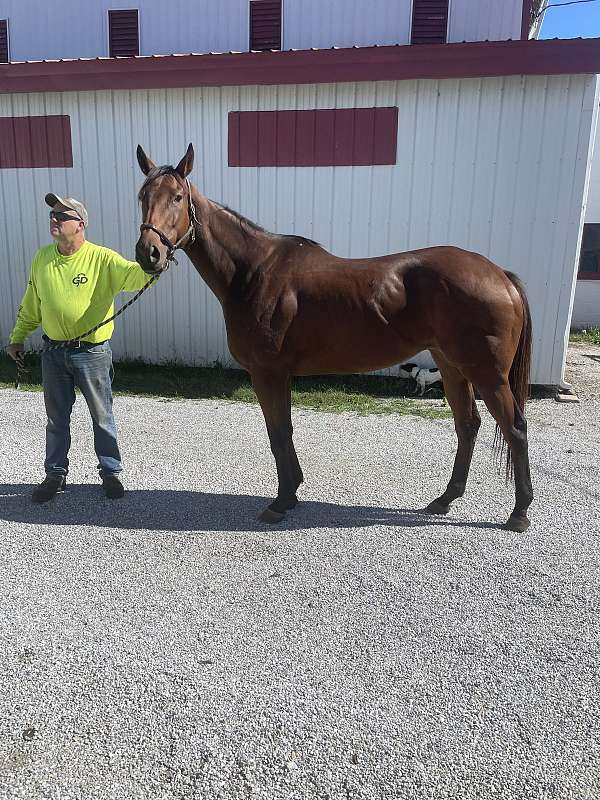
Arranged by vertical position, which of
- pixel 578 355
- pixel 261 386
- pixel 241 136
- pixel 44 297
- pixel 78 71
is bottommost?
pixel 578 355

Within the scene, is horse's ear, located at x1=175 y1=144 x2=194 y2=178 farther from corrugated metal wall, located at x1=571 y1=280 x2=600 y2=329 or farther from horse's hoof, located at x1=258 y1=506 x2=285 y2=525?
corrugated metal wall, located at x1=571 y1=280 x2=600 y2=329

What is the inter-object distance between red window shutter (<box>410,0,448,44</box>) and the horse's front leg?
28.8 feet

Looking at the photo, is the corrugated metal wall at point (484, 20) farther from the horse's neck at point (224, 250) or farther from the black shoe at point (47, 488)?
the black shoe at point (47, 488)

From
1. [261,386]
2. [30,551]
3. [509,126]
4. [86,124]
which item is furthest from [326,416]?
[86,124]

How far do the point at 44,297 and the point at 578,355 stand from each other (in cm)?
860

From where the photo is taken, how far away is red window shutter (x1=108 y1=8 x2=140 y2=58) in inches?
417

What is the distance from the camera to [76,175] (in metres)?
7.77

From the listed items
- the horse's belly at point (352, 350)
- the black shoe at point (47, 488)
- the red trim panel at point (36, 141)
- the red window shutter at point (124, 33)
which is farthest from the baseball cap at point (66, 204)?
the red window shutter at point (124, 33)

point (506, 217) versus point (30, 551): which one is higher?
point (506, 217)

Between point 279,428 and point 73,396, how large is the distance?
149 centimetres

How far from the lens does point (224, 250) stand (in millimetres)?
3654

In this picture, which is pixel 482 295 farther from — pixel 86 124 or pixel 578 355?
pixel 578 355

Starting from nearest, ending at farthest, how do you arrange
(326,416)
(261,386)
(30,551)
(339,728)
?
(339,728), (30,551), (261,386), (326,416)

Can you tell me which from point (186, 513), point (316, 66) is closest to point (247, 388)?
point (186, 513)
